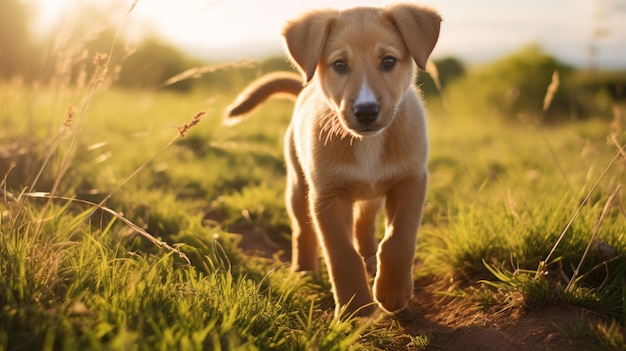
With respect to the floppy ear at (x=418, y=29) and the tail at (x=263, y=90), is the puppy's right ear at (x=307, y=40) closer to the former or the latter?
the floppy ear at (x=418, y=29)

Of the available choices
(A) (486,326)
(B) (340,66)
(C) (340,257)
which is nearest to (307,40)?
(B) (340,66)

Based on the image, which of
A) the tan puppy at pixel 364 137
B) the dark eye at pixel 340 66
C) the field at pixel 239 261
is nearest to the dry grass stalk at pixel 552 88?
the field at pixel 239 261

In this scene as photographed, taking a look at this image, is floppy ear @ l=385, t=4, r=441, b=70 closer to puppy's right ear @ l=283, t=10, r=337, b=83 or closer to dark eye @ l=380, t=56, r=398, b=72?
dark eye @ l=380, t=56, r=398, b=72

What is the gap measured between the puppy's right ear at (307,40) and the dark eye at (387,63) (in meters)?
0.31

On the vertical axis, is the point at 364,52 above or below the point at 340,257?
above

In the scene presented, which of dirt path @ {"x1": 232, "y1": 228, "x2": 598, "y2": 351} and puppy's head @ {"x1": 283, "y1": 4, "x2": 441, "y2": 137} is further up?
puppy's head @ {"x1": 283, "y1": 4, "x2": 441, "y2": 137}

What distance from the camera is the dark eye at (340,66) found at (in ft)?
9.98

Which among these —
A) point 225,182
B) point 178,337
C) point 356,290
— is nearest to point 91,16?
point 225,182

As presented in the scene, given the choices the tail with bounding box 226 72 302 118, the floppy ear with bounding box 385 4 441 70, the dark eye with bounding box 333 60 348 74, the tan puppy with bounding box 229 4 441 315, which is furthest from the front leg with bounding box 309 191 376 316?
the tail with bounding box 226 72 302 118

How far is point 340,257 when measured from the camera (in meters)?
3.06

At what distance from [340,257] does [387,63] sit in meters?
0.94

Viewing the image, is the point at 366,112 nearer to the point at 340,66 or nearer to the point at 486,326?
the point at 340,66

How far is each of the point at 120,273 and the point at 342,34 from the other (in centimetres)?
148

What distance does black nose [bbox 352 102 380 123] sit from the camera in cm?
277
